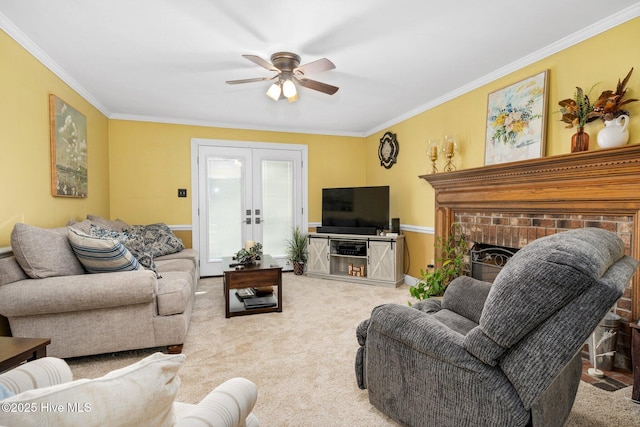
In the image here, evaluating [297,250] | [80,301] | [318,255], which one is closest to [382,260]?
[318,255]

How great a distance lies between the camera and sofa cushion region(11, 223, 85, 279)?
216 cm

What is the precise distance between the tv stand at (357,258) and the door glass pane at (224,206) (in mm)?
1247

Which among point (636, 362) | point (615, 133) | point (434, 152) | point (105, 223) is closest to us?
point (636, 362)

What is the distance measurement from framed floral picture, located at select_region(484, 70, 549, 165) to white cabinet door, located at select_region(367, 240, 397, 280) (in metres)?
1.72

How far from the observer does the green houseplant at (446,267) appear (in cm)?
317

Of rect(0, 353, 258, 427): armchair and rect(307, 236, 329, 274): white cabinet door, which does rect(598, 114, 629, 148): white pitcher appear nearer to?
rect(0, 353, 258, 427): armchair

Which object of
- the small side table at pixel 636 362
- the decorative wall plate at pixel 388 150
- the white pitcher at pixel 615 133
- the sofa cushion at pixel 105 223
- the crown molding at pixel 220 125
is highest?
the crown molding at pixel 220 125

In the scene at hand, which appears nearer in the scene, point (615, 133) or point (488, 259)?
point (615, 133)

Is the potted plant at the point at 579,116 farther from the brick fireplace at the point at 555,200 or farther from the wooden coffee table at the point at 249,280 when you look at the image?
the wooden coffee table at the point at 249,280

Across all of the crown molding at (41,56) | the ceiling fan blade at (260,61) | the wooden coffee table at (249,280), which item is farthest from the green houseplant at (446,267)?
the crown molding at (41,56)

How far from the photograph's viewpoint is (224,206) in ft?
16.6

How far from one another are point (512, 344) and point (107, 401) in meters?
Result: 1.17

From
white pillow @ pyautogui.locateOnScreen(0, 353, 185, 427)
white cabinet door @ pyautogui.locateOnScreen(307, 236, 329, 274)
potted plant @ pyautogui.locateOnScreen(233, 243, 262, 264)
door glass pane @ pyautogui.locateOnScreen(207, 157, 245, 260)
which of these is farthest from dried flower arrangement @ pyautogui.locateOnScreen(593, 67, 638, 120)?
door glass pane @ pyautogui.locateOnScreen(207, 157, 245, 260)

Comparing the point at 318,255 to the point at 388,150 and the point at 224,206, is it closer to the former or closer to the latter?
the point at 224,206
